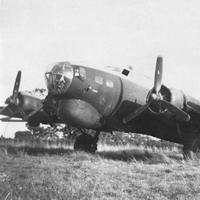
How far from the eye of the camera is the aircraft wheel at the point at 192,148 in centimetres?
986

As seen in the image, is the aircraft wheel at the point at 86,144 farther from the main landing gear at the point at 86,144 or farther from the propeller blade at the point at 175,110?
the propeller blade at the point at 175,110

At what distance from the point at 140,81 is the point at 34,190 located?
294 inches

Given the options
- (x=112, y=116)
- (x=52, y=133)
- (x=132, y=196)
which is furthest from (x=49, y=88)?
(x=52, y=133)

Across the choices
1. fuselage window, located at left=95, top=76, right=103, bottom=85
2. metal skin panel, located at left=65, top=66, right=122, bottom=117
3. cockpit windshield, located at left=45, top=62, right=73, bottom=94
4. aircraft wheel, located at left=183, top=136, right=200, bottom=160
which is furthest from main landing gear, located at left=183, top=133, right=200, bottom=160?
cockpit windshield, located at left=45, top=62, right=73, bottom=94

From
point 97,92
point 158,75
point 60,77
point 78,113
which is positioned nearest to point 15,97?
point 60,77

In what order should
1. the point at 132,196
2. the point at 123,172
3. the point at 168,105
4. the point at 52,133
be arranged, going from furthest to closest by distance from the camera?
the point at 52,133
the point at 168,105
the point at 123,172
the point at 132,196

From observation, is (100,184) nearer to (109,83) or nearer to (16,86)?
Answer: (109,83)

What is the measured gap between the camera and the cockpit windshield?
9.26 meters

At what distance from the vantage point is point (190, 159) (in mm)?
9727

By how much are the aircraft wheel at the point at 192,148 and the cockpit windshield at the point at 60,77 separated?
471 cm

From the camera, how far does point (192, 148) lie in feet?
32.5

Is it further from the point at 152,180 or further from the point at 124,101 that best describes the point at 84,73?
the point at 152,180

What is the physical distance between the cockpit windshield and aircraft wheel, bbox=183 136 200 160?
15.4ft

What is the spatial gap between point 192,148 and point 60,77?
518 centimetres
